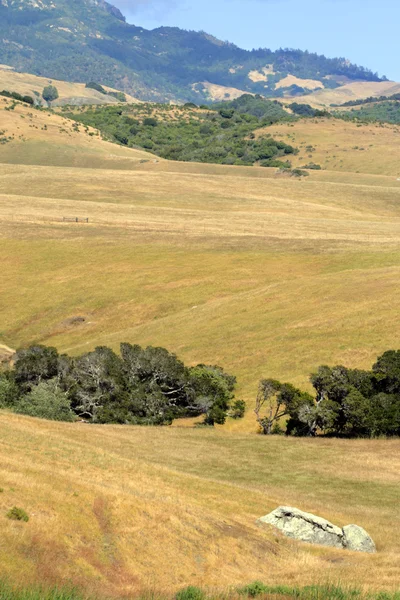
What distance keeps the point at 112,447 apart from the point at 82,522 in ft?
47.2

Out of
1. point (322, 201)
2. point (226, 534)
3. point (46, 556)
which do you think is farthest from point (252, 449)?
point (322, 201)

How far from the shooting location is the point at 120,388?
47469mm

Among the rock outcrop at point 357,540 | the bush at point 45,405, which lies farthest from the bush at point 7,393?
the rock outcrop at point 357,540

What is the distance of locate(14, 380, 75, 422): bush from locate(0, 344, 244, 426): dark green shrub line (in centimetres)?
5

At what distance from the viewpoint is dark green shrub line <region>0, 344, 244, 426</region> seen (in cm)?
4572

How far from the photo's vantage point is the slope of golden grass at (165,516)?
18406 mm

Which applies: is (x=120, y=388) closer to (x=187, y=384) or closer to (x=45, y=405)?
(x=187, y=384)

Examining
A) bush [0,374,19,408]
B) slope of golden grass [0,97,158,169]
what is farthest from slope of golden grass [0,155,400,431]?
slope of golden grass [0,97,158,169]

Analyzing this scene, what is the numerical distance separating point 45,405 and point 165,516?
23.2m

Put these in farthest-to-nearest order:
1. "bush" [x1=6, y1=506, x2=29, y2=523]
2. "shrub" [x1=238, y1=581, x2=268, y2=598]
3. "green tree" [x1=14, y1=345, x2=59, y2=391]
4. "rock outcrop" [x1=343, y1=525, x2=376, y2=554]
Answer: "green tree" [x1=14, y1=345, x2=59, y2=391] → "rock outcrop" [x1=343, y1=525, x2=376, y2=554] → "bush" [x1=6, y1=506, x2=29, y2=523] → "shrub" [x1=238, y1=581, x2=268, y2=598]

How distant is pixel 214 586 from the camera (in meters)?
18.2

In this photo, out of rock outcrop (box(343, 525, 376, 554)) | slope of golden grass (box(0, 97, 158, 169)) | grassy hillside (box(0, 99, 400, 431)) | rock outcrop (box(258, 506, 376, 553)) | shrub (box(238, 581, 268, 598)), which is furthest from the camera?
slope of golden grass (box(0, 97, 158, 169))

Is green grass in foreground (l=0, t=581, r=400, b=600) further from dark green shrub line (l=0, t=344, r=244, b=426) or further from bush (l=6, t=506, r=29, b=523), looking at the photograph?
dark green shrub line (l=0, t=344, r=244, b=426)

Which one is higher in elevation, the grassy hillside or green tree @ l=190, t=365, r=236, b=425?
the grassy hillside
